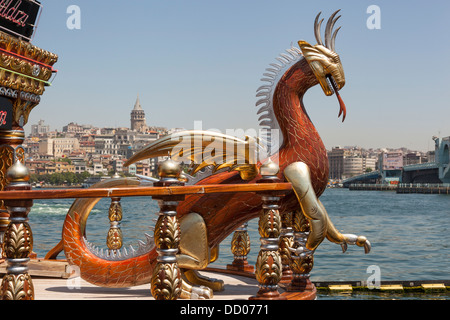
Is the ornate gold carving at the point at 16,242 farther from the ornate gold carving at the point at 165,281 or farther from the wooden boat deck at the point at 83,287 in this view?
the wooden boat deck at the point at 83,287

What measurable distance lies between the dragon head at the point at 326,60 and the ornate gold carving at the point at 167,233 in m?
2.48

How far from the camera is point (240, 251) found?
745cm

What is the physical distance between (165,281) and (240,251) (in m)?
3.54

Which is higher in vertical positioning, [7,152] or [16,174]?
[7,152]

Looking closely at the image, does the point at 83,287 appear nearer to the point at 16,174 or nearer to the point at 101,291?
the point at 101,291

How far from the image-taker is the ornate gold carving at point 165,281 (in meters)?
3.99

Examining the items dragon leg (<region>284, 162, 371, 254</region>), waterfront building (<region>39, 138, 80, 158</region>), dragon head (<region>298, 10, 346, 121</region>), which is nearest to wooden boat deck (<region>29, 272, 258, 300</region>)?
dragon leg (<region>284, 162, 371, 254</region>)

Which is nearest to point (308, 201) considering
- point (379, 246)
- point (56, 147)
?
point (379, 246)

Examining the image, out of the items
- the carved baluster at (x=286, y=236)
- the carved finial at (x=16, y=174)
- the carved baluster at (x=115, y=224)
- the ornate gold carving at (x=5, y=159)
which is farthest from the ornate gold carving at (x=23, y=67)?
the carved baluster at (x=286, y=236)

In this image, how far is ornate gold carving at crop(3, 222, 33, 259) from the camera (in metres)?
3.88

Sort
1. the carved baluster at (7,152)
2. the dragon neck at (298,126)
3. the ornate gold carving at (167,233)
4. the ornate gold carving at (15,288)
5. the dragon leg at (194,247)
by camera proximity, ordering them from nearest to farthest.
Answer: the ornate gold carving at (15,288), the ornate gold carving at (167,233), the dragon leg at (194,247), the dragon neck at (298,126), the carved baluster at (7,152)

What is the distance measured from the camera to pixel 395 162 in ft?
364
